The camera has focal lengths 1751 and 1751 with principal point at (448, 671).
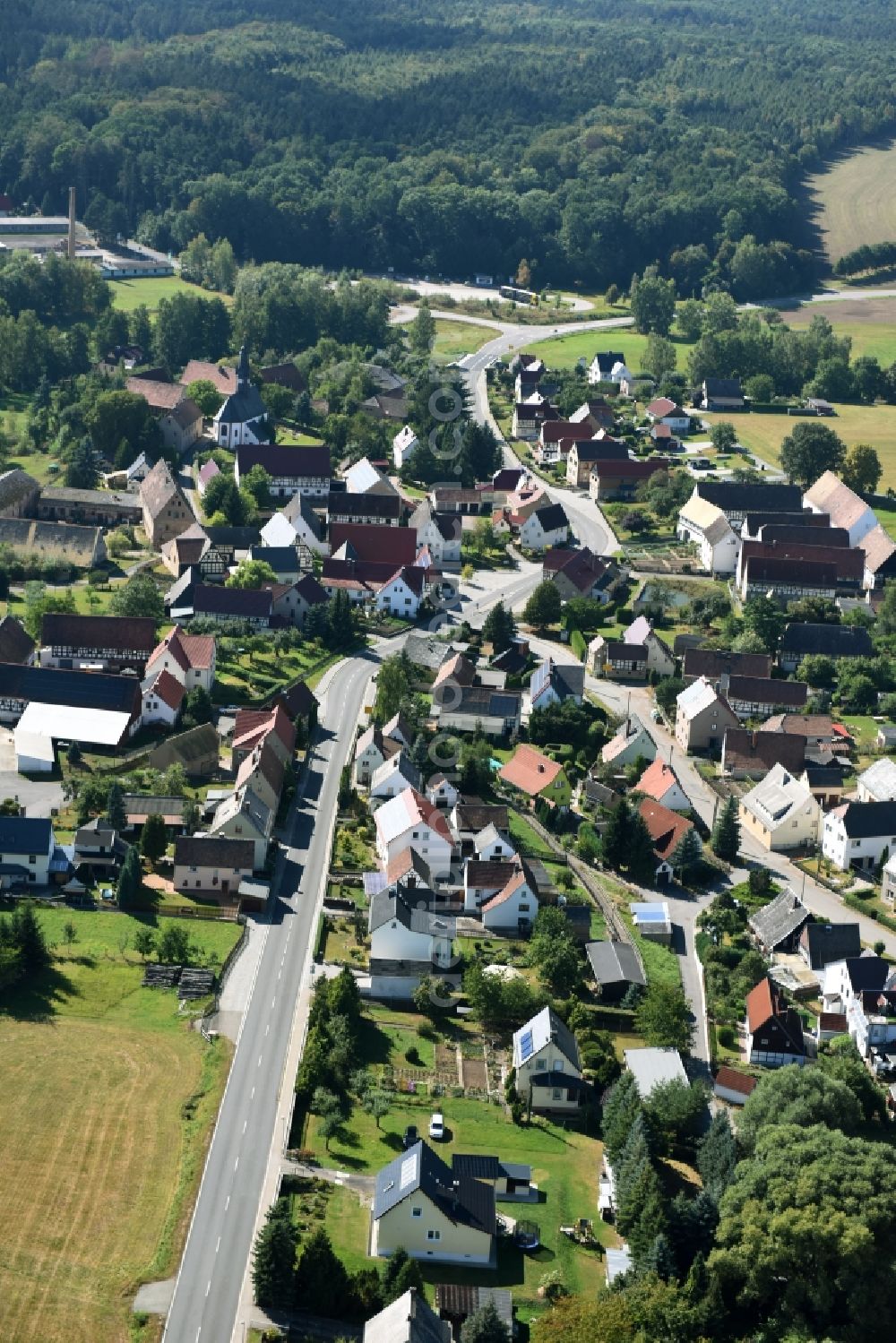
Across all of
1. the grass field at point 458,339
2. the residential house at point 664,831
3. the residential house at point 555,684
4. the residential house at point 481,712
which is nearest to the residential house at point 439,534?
the residential house at point 555,684

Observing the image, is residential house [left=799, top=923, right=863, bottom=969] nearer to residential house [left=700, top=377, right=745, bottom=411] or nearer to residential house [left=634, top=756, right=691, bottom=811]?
residential house [left=634, top=756, right=691, bottom=811]

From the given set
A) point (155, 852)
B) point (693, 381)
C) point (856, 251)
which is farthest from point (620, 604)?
point (856, 251)

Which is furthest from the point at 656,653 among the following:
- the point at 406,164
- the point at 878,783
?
the point at 406,164

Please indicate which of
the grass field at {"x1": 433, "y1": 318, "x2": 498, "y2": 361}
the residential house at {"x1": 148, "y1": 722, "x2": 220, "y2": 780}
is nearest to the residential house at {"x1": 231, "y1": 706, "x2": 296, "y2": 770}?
the residential house at {"x1": 148, "y1": 722, "x2": 220, "y2": 780}

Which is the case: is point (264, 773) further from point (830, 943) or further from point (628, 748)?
point (830, 943)

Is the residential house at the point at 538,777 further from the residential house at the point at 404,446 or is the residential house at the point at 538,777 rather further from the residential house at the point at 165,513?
the residential house at the point at 404,446
